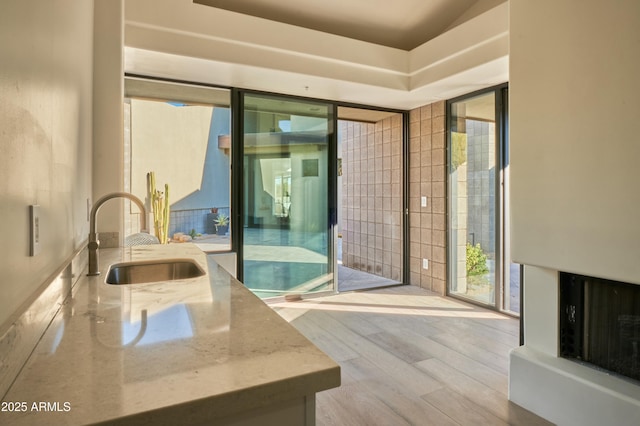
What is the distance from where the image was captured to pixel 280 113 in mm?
4027

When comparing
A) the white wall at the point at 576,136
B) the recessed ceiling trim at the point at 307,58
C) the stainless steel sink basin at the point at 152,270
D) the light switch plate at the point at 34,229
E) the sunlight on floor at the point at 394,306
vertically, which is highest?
the recessed ceiling trim at the point at 307,58

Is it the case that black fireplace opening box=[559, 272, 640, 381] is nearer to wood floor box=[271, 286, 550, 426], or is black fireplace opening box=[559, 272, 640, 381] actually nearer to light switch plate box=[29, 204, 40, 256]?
wood floor box=[271, 286, 550, 426]

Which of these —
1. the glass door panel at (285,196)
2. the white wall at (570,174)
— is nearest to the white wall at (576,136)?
the white wall at (570,174)

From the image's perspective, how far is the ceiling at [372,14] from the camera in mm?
3264

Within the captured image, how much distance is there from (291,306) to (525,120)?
2788mm

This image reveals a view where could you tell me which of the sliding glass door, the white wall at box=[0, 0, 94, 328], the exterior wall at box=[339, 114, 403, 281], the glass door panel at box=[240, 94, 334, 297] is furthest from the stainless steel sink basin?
the exterior wall at box=[339, 114, 403, 281]

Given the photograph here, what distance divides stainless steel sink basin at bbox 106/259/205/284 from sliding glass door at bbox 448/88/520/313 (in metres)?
3.11

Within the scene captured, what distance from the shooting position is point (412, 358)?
2.58 m

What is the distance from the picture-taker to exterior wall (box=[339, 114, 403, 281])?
16.3ft

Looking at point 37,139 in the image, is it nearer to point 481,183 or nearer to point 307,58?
point 307,58

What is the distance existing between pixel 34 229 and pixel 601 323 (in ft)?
7.86

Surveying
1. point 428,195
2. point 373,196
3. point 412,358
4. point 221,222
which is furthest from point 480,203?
point 221,222

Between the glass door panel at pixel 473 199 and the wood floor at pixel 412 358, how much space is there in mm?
329

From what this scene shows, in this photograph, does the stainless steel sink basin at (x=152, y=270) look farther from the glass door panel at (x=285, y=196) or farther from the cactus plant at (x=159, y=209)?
the glass door panel at (x=285, y=196)
